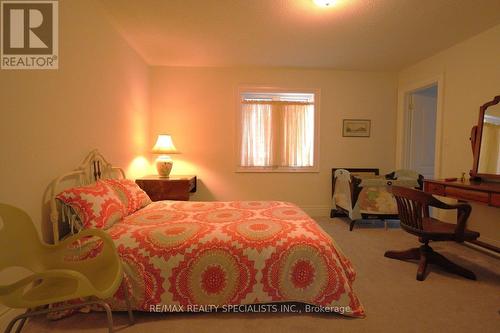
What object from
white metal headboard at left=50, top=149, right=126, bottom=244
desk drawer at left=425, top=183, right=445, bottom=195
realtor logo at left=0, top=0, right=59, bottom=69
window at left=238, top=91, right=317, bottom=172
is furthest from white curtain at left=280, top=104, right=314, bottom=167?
realtor logo at left=0, top=0, right=59, bottom=69

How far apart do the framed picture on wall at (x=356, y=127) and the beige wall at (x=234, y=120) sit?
0.09 m

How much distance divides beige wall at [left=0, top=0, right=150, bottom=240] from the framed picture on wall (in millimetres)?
3316

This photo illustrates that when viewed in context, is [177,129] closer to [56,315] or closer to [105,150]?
[105,150]

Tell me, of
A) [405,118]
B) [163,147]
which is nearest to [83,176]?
[163,147]

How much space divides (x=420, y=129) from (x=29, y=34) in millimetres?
5028

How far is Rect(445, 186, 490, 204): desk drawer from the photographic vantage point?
6.84 ft

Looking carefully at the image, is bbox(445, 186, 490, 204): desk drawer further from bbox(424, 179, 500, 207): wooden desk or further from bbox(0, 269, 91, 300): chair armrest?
bbox(0, 269, 91, 300): chair armrest

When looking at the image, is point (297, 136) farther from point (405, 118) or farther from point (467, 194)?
point (467, 194)

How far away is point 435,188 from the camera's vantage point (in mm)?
2590

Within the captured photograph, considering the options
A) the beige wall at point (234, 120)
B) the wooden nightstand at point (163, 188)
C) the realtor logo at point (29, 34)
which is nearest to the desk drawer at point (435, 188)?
the beige wall at point (234, 120)

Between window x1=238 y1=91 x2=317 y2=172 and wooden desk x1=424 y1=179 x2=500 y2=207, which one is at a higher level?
window x1=238 y1=91 x2=317 y2=172

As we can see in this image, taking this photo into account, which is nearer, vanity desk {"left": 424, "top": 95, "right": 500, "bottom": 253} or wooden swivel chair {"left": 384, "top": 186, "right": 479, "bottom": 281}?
wooden swivel chair {"left": 384, "top": 186, "right": 479, "bottom": 281}

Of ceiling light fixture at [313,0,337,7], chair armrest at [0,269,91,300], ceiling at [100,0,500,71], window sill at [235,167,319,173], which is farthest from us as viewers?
window sill at [235,167,319,173]

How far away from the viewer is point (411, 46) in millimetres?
3111
